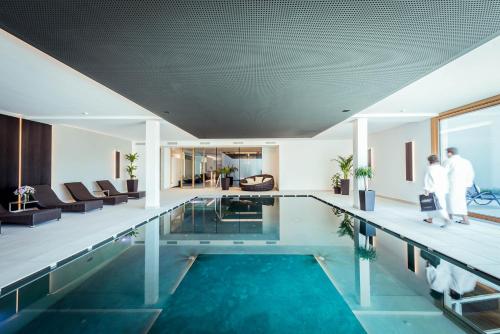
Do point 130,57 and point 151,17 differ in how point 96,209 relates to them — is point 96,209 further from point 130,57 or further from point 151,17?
point 151,17

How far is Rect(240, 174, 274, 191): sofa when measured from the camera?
13688 mm

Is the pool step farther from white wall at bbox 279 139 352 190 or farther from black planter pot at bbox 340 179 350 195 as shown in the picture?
white wall at bbox 279 139 352 190

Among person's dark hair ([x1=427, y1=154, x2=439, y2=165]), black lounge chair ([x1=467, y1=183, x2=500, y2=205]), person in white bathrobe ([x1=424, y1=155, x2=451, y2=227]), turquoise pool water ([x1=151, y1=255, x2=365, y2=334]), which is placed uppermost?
person's dark hair ([x1=427, y1=154, x2=439, y2=165])

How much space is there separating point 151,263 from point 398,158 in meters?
10.3

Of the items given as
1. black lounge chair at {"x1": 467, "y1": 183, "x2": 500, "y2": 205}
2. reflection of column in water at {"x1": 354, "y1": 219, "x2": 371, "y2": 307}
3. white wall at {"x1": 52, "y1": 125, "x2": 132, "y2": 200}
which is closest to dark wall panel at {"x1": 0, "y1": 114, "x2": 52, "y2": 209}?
white wall at {"x1": 52, "y1": 125, "x2": 132, "y2": 200}

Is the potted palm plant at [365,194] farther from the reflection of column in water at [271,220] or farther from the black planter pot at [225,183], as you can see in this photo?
the black planter pot at [225,183]

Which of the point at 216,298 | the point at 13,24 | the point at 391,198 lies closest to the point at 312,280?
the point at 216,298

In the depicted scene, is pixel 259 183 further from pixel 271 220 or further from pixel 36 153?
pixel 36 153

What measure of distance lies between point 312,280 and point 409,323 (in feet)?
3.87

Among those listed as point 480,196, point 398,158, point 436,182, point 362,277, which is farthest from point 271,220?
point 480,196

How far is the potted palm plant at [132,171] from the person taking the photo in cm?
1250

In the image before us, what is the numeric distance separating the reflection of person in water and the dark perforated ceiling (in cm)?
292

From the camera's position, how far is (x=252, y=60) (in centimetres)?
324

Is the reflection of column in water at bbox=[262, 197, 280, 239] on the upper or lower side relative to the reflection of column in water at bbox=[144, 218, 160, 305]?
upper
